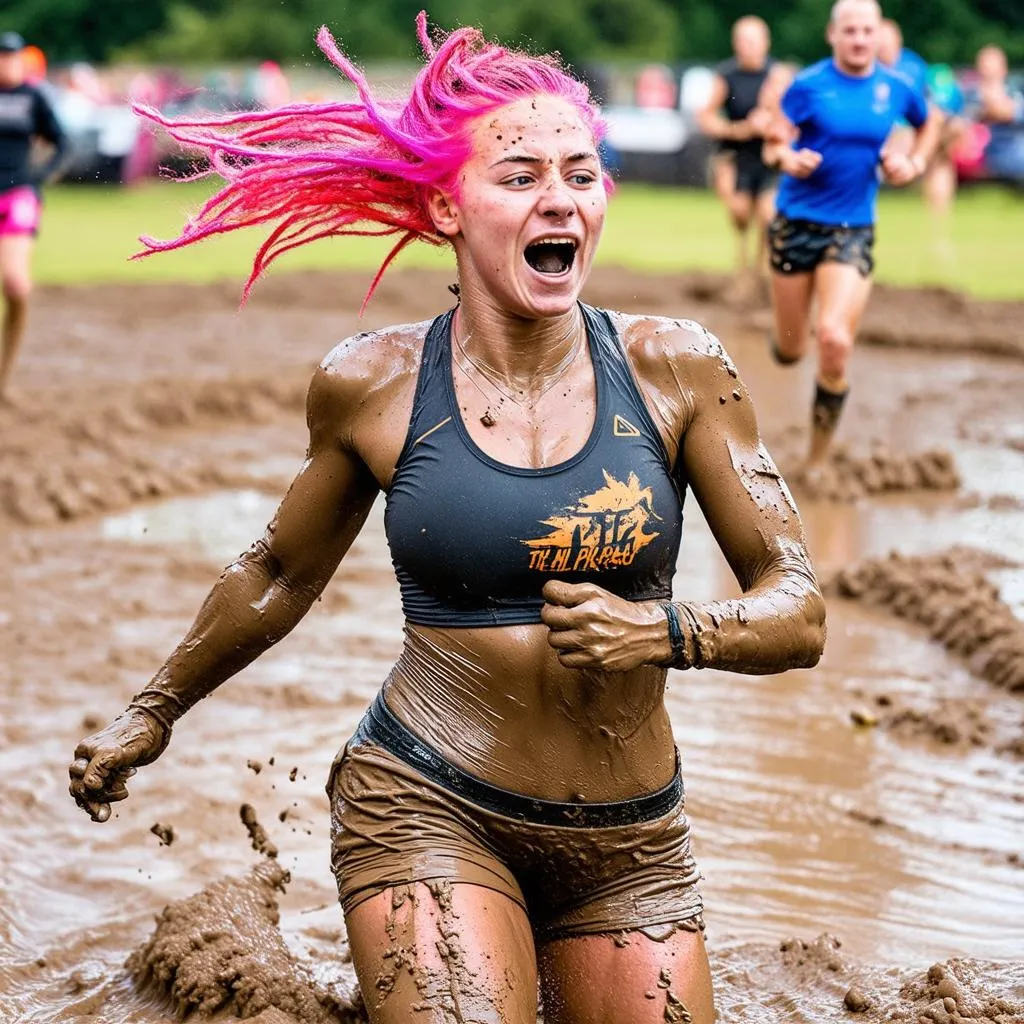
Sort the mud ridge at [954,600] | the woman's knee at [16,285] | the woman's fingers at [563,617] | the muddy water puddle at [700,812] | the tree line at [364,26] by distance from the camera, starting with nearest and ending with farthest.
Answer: the woman's fingers at [563,617], the muddy water puddle at [700,812], the mud ridge at [954,600], the woman's knee at [16,285], the tree line at [364,26]

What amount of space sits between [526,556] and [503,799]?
17.8 inches

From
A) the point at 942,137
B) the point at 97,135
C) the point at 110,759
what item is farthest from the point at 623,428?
the point at 97,135

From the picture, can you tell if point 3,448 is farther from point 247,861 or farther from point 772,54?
point 772,54

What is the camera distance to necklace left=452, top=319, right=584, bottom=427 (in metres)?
3.42

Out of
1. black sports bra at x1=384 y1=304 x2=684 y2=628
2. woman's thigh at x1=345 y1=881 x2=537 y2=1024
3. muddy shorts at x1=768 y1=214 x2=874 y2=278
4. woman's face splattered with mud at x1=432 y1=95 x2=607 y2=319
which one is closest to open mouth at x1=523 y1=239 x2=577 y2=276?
woman's face splattered with mud at x1=432 y1=95 x2=607 y2=319

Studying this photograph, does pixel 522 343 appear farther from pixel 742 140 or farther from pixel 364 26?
pixel 364 26

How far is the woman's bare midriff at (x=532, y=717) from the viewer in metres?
3.34

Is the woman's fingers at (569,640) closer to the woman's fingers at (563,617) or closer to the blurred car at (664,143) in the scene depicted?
the woman's fingers at (563,617)

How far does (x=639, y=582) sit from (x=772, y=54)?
3490cm

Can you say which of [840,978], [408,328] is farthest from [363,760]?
[840,978]

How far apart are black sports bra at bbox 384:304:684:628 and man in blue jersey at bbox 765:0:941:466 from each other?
5.28 metres

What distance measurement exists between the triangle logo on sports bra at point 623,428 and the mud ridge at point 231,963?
144 cm

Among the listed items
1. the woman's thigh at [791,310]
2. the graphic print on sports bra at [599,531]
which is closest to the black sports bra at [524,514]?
the graphic print on sports bra at [599,531]

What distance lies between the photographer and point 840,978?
4.20 meters
